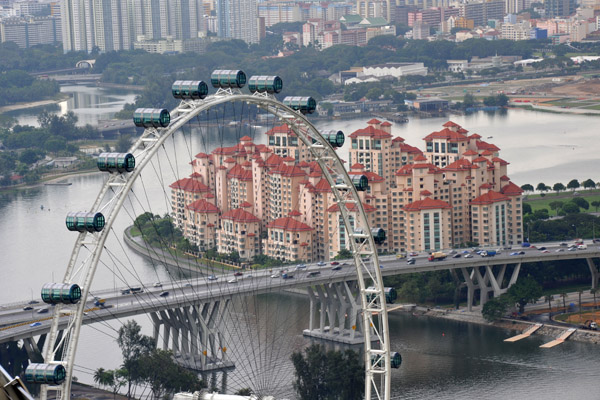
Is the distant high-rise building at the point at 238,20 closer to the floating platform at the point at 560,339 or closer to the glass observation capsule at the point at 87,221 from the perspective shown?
the floating platform at the point at 560,339

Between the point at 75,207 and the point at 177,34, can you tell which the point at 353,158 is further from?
the point at 177,34

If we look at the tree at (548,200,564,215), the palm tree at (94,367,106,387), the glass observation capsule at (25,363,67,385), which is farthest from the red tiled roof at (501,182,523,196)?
the glass observation capsule at (25,363,67,385)

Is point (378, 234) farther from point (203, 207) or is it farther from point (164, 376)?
point (203, 207)

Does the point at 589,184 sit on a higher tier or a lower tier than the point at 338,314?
higher

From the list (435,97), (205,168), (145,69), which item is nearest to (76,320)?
(205,168)

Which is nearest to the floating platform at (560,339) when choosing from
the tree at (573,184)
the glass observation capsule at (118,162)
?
the tree at (573,184)

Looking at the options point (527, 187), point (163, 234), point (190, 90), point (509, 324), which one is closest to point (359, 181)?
point (190, 90)

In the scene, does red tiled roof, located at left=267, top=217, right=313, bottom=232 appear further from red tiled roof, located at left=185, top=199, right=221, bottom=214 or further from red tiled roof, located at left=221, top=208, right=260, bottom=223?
red tiled roof, located at left=185, top=199, right=221, bottom=214
